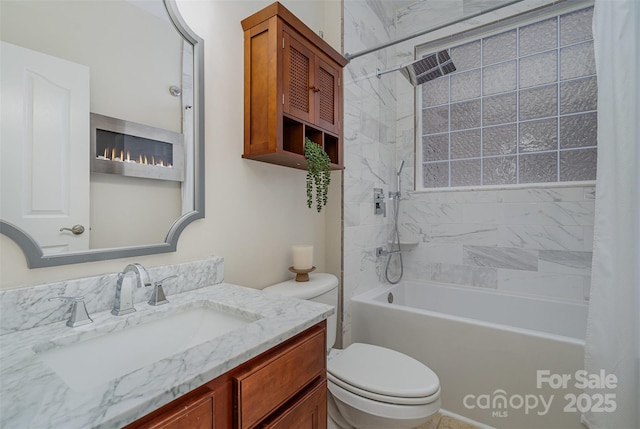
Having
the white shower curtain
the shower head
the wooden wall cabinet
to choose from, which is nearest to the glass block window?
the shower head

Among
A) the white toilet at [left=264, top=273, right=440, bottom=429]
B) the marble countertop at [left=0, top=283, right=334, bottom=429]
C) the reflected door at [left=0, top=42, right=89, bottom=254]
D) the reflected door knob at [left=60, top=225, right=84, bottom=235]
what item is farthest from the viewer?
the white toilet at [left=264, top=273, right=440, bottom=429]

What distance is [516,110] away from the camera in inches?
90.8

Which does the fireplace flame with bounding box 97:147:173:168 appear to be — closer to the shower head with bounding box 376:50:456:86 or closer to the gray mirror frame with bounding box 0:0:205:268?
the gray mirror frame with bounding box 0:0:205:268

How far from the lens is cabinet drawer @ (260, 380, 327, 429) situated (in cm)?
79

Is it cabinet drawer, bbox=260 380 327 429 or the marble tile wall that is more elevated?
the marble tile wall

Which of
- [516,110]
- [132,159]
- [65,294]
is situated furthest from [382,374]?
[516,110]

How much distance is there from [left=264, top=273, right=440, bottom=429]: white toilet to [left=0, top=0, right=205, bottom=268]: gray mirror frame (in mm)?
523

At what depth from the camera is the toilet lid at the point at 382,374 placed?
121 centimetres

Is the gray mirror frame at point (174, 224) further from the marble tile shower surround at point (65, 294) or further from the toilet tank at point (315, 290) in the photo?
the toilet tank at point (315, 290)

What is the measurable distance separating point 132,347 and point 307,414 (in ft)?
1.76

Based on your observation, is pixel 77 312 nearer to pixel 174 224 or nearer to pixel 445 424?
pixel 174 224

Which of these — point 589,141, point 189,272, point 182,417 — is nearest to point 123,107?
point 189,272

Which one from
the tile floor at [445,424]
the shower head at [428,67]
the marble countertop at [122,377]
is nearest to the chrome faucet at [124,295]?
the marble countertop at [122,377]

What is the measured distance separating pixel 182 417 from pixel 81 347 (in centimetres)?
41
